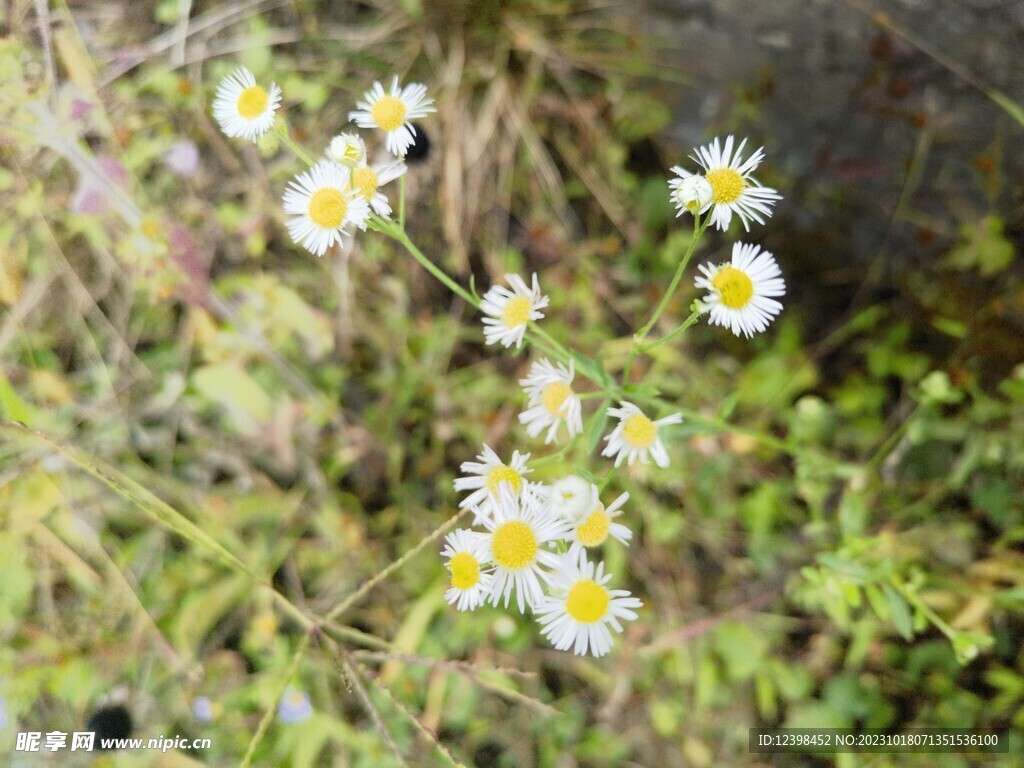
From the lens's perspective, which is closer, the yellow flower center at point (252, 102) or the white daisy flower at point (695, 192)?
the white daisy flower at point (695, 192)

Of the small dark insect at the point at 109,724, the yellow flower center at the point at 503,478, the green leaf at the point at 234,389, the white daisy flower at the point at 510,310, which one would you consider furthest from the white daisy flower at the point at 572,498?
the small dark insect at the point at 109,724

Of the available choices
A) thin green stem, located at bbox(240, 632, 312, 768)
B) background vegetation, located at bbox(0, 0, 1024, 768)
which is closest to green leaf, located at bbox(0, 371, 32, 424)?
background vegetation, located at bbox(0, 0, 1024, 768)

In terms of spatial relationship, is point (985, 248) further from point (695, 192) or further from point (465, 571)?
point (465, 571)

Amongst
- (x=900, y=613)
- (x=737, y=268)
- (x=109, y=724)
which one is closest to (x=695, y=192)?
(x=737, y=268)

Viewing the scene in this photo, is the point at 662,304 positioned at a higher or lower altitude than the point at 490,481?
higher

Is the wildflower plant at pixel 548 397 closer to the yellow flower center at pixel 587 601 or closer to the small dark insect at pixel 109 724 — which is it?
the yellow flower center at pixel 587 601

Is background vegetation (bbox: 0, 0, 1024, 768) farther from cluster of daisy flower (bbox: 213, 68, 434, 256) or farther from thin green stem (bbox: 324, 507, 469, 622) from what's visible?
cluster of daisy flower (bbox: 213, 68, 434, 256)
